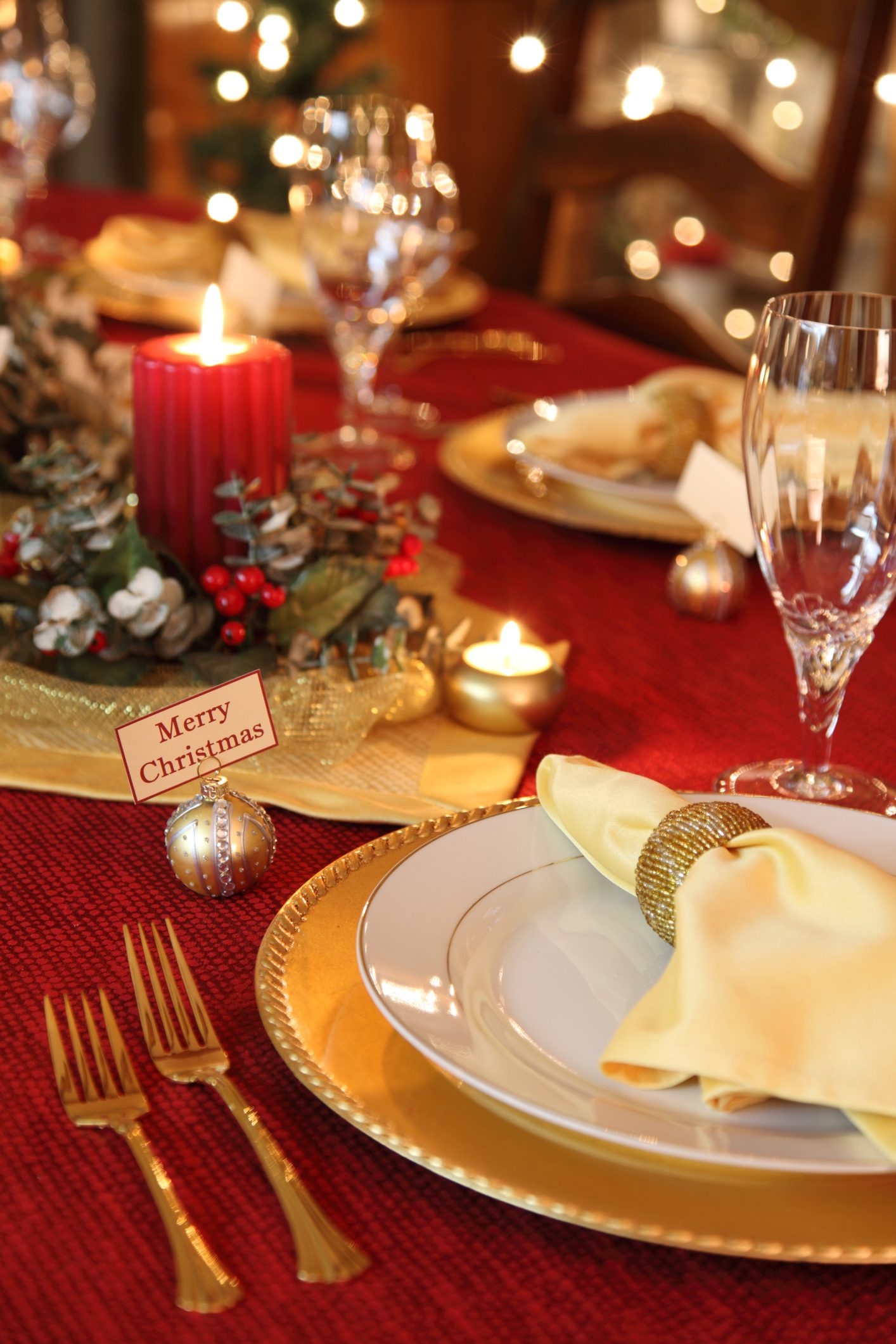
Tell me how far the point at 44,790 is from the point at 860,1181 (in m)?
0.41

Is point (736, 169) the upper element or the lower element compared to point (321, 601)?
upper

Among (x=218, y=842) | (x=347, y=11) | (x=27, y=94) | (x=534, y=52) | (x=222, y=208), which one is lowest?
(x=218, y=842)

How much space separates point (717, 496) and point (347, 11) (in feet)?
10.5

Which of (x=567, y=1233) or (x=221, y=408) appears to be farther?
(x=221, y=408)

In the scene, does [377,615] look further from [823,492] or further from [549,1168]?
[549,1168]

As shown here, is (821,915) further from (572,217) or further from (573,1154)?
(572,217)

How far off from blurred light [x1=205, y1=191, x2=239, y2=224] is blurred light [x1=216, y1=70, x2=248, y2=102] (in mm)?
2386

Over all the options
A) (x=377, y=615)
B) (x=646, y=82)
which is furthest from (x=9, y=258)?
(x=646, y=82)

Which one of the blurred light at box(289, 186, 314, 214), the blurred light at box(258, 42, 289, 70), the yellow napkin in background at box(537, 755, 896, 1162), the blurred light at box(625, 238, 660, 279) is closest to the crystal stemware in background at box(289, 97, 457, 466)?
the blurred light at box(289, 186, 314, 214)

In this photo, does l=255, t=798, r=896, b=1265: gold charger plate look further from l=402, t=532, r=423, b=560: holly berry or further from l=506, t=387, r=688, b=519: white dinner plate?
l=506, t=387, r=688, b=519: white dinner plate

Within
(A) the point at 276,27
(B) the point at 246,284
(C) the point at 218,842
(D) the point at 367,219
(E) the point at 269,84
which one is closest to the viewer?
(C) the point at 218,842

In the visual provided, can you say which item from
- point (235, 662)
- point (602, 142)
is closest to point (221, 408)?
point (235, 662)

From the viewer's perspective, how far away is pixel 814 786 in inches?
26.9

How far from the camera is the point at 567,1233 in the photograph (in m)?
0.41
